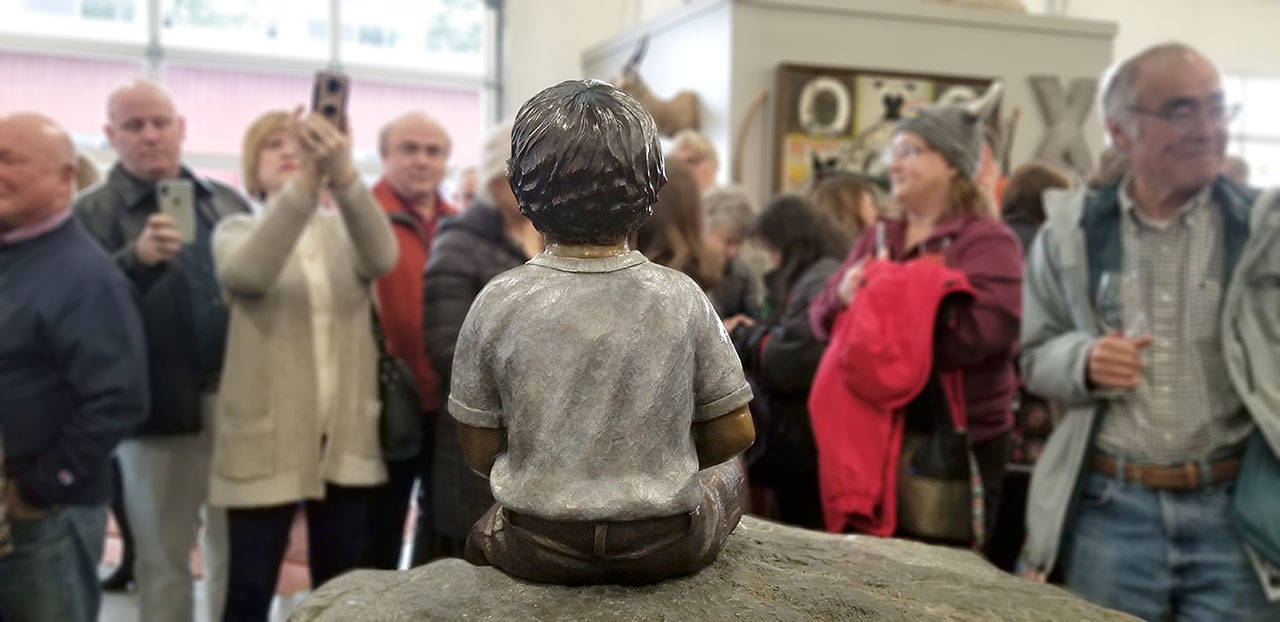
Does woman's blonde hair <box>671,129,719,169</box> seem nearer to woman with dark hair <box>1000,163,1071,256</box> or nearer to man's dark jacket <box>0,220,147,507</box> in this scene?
woman with dark hair <box>1000,163,1071,256</box>

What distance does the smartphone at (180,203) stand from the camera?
2830mm

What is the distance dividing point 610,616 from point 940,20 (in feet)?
17.6

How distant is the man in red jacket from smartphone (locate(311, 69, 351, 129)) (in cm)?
50

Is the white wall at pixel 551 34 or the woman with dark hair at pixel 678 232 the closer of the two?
the woman with dark hair at pixel 678 232

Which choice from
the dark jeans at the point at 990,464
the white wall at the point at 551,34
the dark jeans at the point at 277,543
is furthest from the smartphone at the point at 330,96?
the white wall at the point at 551,34

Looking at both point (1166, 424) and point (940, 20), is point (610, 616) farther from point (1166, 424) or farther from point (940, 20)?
point (940, 20)

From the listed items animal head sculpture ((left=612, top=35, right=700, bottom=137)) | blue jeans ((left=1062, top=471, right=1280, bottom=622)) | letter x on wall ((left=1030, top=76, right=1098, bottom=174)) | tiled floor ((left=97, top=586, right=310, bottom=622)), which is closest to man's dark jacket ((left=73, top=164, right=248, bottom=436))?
tiled floor ((left=97, top=586, right=310, bottom=622))

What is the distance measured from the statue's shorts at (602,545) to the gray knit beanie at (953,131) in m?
1.32

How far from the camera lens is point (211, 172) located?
688cm

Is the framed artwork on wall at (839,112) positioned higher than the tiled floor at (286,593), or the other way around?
the framed artwork on wall at (839,112)

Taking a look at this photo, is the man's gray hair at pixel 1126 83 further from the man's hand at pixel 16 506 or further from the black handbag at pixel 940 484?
the man's hand at pixel 16 506

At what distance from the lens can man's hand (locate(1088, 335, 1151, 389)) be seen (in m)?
2.16

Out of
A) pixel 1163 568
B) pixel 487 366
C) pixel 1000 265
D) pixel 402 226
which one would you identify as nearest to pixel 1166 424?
pixel 1163 568

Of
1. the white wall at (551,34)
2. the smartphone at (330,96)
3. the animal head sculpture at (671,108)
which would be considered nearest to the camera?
the smartphone at (330,96)
